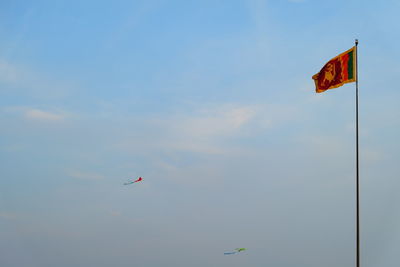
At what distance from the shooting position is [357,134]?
115ft

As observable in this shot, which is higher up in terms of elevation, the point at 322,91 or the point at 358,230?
the point at 322,91

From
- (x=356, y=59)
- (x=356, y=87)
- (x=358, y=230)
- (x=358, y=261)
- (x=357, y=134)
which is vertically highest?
(x=356, y=59)

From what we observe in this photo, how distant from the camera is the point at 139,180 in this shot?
6781cm

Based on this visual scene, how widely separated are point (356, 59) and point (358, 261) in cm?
1622

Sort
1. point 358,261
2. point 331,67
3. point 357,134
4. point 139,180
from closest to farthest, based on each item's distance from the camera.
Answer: point 358,261 → point 357,134 → point 331,67 → point 139,180

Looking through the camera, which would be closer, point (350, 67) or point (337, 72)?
point (350, 67)

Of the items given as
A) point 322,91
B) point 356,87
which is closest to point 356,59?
point 356,87

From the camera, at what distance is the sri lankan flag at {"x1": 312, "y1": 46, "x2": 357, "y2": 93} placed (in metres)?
36.6

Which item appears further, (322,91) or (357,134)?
(322,91)

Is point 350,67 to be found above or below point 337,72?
above

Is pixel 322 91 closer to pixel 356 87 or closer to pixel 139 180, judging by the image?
pixel 356 87

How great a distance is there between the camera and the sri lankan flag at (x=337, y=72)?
120ft

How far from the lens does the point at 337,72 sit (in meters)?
38.0

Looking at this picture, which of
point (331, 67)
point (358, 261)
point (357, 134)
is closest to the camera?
point (358, 261)
